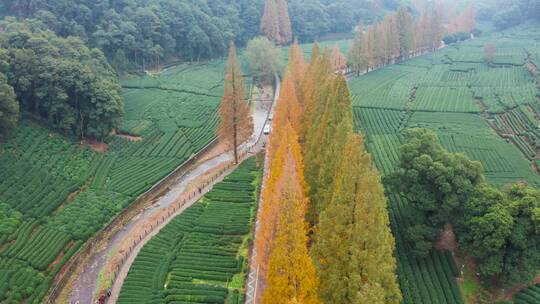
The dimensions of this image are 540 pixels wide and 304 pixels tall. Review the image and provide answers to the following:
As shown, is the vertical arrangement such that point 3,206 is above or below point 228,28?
below

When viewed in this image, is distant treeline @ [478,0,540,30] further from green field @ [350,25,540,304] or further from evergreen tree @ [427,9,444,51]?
evergreen tree @ [427,9,444,51]

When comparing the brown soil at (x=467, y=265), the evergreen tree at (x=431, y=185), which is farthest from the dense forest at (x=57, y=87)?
the brown soil at (x=467, y=265)

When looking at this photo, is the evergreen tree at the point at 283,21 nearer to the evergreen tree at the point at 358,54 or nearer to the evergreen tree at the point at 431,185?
the evergreen tree at the point at 358,54

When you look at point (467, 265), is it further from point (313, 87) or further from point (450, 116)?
point (450, 116)

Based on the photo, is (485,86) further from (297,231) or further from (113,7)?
(113,7)

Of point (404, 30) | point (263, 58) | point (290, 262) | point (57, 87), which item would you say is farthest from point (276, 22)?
point (290, 262)

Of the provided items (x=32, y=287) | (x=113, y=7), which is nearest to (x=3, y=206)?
(x=32, y=287)

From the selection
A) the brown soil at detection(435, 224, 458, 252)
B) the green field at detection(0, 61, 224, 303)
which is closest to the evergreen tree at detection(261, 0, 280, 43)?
the green field at detection(0, 61, 224, 303)
